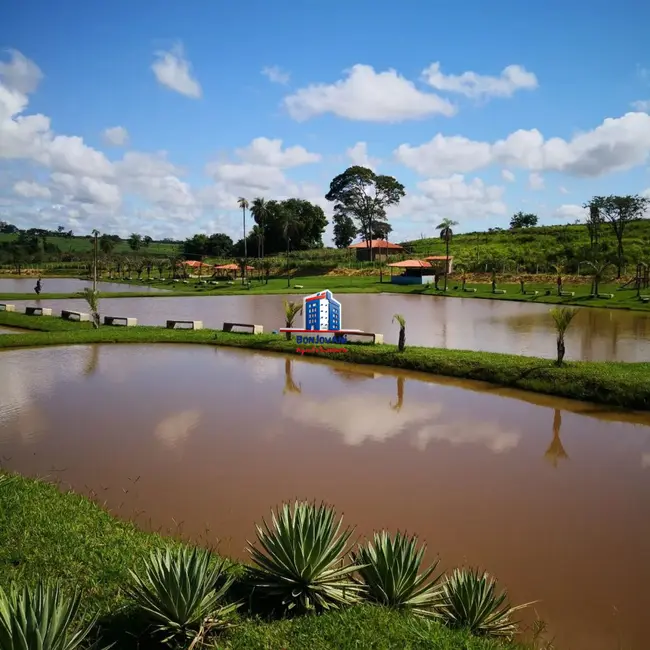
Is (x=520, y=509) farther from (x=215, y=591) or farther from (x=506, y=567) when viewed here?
(x=215, y=591)

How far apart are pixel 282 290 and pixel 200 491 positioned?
128ft

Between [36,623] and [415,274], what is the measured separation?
53071 mm

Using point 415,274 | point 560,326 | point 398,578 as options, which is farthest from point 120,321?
point 415,274

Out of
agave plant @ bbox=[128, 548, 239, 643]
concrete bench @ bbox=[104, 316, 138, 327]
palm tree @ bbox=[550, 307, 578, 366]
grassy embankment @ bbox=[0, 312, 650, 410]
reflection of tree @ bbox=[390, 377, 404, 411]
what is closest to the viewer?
agave plant @ bbox=[128, 548, 239, 643]

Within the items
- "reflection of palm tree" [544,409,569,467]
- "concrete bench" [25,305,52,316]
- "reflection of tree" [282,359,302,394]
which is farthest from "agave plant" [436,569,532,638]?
"concrete bench" [25,305,52,316]

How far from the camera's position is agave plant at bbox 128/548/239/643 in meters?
3.98

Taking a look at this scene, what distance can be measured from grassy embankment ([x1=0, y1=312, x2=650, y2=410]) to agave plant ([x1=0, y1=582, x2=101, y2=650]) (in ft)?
38.3

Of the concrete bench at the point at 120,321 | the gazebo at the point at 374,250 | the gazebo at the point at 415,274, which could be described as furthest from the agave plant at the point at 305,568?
the gazebo at the point at 374,250

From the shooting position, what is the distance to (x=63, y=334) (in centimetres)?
1983

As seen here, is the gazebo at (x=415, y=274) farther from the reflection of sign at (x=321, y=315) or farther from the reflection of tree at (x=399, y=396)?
the reflection of tree at (x=399, y=396)

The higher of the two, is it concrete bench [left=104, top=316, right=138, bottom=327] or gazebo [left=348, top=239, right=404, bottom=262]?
gazebo [left=348, top=239, right=404, bottom=262]

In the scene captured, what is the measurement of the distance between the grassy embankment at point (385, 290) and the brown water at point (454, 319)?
7.55 feet

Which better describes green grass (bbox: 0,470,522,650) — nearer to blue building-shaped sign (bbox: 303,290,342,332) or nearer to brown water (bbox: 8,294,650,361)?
blue building-shaped sign (bbox: 303,290,342,332)

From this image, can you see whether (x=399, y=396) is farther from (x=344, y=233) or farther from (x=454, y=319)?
A: (x=344, y=233)
